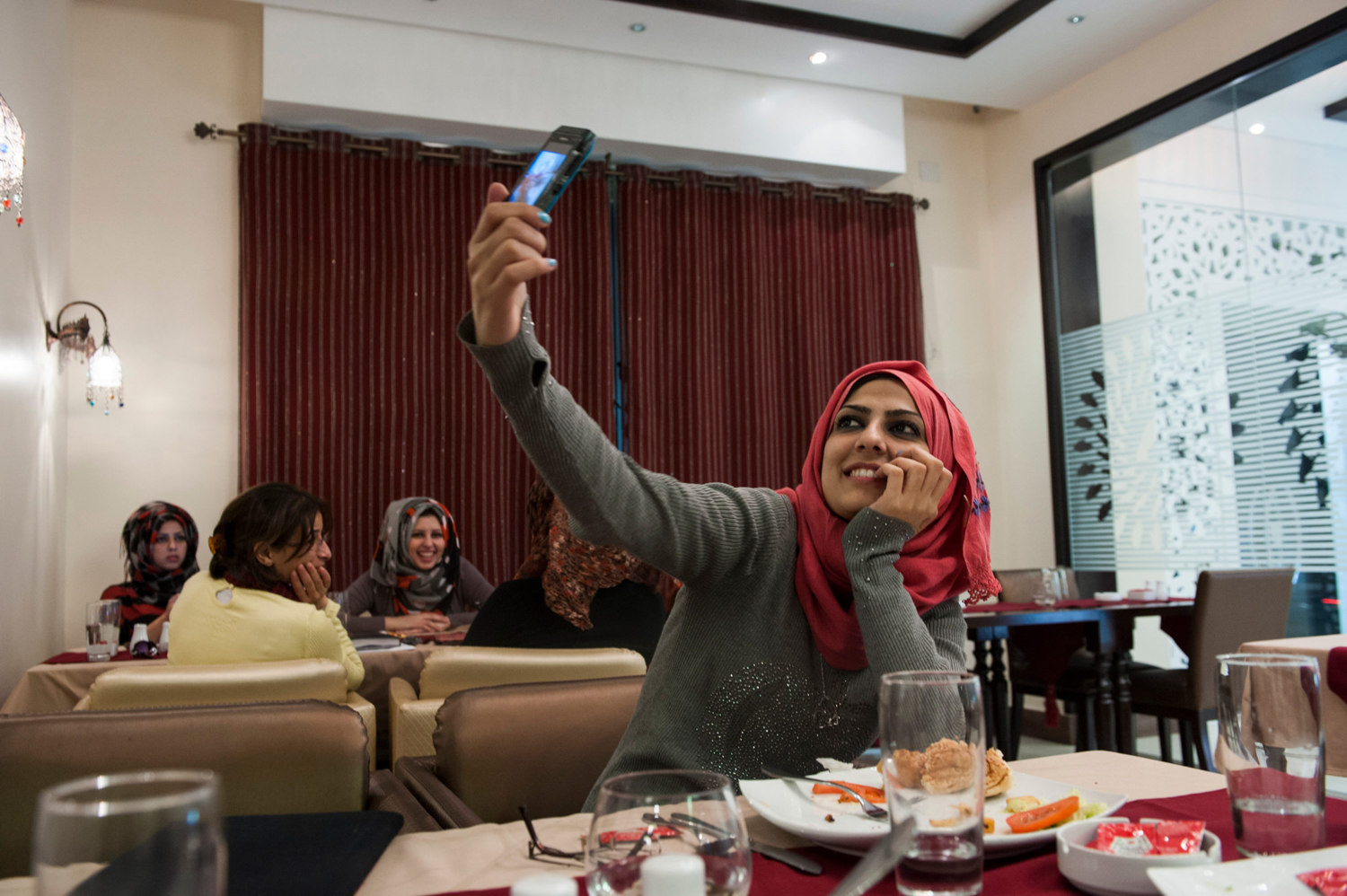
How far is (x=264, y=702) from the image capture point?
1294 millimetres

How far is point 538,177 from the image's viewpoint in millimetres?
983

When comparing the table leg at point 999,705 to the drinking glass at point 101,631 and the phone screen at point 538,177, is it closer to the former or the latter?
the drinking glass at point 101,631

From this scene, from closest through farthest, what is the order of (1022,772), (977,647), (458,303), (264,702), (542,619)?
(1022,772)
(264,702)
(542,619)
(977,647)
(458,303)

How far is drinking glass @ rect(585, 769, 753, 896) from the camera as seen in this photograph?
0.55m

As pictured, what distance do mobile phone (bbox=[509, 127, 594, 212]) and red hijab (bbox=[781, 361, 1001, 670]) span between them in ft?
1.94

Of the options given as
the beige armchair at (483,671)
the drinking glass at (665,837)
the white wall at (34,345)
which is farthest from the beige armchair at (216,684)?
the white wall at (34,345)

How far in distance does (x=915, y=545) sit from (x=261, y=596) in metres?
1.64

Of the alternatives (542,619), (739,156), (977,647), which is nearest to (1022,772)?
(542,619)

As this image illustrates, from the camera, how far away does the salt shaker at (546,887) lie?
0.52 meters

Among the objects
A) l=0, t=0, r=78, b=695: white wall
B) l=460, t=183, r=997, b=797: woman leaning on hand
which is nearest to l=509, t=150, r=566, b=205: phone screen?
l=460, t=183, r=997, b=797: woman leaning on hand

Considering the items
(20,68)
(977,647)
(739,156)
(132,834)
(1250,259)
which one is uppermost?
(739,156)

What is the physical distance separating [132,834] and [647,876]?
26cm

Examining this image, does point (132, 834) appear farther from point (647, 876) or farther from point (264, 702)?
point (264, 702)

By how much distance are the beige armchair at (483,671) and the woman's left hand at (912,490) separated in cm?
100
